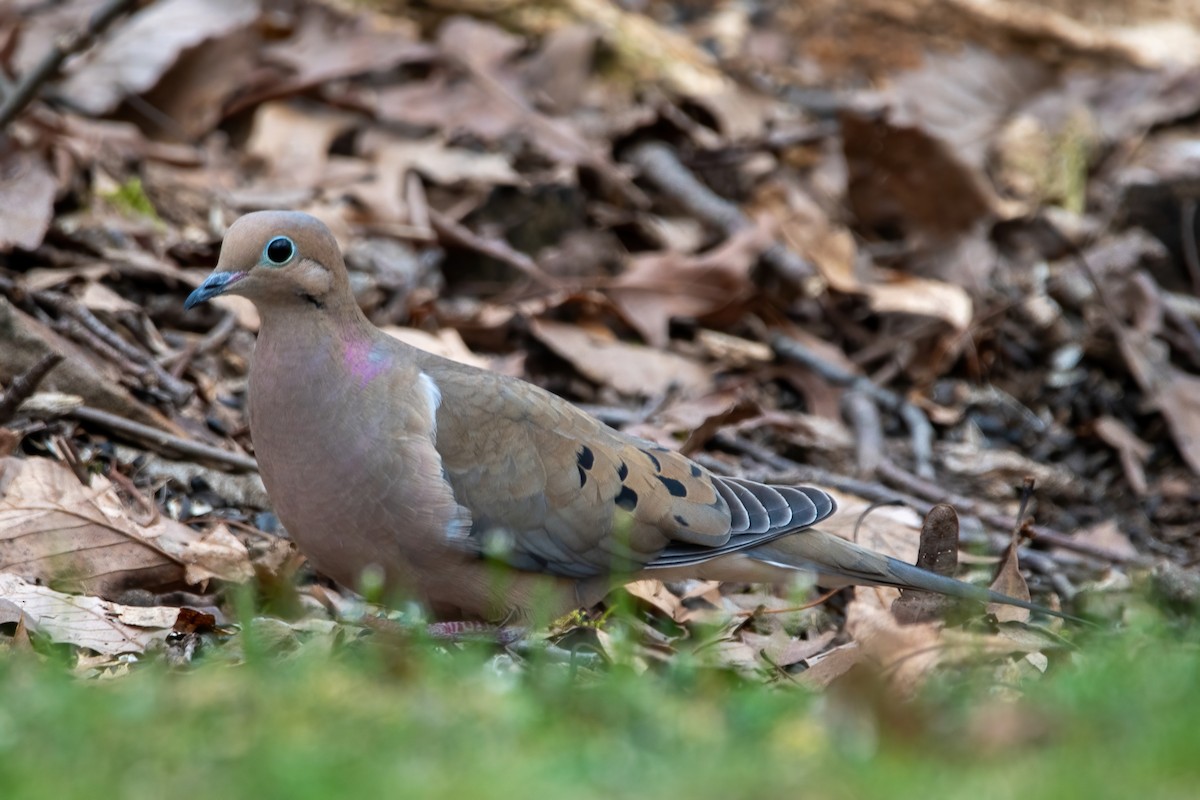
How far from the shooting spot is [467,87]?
25.4 feet

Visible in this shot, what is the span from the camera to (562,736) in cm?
286

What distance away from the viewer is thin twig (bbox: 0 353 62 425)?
14.4ft

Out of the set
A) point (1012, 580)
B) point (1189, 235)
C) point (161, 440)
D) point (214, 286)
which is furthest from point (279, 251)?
point (1189, 235)

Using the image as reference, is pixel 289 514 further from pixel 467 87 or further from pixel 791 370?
pixel 467 87

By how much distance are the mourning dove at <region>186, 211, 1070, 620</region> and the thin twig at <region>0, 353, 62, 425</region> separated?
583mm

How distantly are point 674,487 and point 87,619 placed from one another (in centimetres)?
167

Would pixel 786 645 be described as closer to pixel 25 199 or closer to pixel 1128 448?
pixel 1128 448

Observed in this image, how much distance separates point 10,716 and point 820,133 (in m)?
6.30

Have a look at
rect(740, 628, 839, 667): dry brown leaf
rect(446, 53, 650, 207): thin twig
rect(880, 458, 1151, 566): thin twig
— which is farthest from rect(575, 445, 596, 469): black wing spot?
rect(446, 53, 650, 207): thin twig

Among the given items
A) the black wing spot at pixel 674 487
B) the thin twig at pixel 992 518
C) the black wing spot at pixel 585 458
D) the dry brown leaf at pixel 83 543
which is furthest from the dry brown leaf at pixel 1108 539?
the dry brown leaf at pixel 83 543

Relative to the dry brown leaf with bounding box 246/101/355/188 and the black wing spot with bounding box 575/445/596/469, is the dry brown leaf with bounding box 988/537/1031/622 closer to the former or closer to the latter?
the black wing spot with bounding box 575/445/596/469

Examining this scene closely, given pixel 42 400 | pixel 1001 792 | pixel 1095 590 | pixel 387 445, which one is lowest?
pixel 1095 590

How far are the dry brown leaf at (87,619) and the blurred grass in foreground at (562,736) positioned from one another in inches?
29.2

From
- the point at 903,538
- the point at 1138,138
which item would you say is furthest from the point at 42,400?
the point at 1138,138
